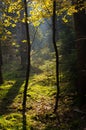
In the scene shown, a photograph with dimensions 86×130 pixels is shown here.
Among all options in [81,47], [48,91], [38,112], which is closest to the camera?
[38,112]

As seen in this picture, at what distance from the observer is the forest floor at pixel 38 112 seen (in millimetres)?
9258

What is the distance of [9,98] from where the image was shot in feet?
41.5

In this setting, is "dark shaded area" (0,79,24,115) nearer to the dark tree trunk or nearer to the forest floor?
the forest floor

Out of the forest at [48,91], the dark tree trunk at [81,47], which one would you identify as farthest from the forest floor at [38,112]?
the dark tree trunk at [81,47]

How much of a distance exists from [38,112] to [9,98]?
7.80 feet

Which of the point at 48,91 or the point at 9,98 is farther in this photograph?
the point at 48,91

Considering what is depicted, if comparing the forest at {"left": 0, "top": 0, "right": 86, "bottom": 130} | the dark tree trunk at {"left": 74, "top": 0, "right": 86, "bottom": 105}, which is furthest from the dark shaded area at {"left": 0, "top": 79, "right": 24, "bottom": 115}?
the dark tree trunk at {"left": 74, "top": 0, "right": 86, "bottom": 105}

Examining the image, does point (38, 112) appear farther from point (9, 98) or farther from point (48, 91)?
point (48, 91)

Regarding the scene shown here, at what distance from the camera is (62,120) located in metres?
9.91

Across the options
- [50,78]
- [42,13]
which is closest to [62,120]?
[42,13]

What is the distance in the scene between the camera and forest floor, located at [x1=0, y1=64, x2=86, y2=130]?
9.26 meters

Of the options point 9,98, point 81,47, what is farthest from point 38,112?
point 81,47

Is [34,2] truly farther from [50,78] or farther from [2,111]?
[50,78]

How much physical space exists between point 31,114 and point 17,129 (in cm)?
171
